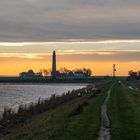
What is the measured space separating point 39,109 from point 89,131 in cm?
2768

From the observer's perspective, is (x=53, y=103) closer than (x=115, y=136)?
No

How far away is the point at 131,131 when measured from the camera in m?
23.9

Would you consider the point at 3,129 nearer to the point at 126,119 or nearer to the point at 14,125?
the point at 14,125

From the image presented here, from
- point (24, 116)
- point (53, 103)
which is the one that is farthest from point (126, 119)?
point (53, 103)

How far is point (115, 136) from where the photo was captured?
22.2m

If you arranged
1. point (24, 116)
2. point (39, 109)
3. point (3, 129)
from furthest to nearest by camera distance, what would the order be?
1. point (39, 109)
2. point (24, 116)
3. point (3, 129)

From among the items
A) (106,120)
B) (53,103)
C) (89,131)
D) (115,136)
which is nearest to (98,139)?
(115,136)

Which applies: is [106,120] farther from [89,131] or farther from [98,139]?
[98,139]

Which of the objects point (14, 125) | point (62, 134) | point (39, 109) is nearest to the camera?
point (62, 134)

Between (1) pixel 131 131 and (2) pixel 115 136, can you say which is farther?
(1) pixel 131 131

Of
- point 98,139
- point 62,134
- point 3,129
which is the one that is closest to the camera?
point 98,139

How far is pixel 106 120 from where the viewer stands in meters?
29.5

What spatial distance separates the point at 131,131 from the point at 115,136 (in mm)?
1951

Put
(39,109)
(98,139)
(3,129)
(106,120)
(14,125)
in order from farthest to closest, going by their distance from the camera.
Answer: (39,109), (14,125), (3,129), (106,120), (98,139)
